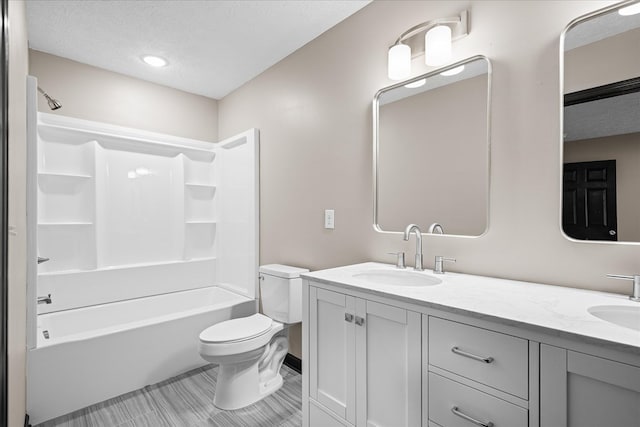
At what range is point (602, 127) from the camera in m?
1.18

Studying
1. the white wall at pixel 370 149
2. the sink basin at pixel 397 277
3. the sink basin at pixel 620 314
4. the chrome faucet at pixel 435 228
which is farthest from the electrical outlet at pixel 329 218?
the sink basin at pixel 620 314

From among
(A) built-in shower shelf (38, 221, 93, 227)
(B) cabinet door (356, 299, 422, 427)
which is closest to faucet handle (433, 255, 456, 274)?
(B) cabinet door (356, 299, 422, 427)

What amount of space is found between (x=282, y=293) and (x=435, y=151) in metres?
1.41

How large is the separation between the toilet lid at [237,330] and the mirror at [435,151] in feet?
3.32

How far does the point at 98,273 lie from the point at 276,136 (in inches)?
73.3

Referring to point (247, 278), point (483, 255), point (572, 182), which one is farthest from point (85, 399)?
point (572, 182)

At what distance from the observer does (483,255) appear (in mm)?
1482

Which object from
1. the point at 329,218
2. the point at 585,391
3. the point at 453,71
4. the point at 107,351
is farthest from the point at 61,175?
the point at 585,391

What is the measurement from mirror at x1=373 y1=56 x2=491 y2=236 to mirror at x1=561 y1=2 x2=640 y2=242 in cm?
31

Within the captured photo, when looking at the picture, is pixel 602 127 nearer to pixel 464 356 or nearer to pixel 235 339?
pixel 464 356

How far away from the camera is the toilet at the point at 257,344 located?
1.92 meters

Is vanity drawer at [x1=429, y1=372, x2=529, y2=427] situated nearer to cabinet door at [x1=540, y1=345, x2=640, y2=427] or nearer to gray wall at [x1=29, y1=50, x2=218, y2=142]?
cabinet door at [x1=540, y1=345, x2=640, y2=427]

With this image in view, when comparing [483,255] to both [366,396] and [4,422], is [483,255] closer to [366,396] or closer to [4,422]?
[366,396]

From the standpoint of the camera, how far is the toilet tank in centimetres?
227
